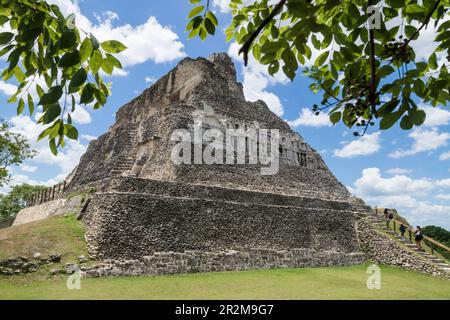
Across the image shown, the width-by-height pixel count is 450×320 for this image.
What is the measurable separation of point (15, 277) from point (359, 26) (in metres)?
9.01

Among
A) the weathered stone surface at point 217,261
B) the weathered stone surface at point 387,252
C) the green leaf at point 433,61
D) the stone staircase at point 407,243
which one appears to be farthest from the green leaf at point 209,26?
the stone staircase at point 407,243

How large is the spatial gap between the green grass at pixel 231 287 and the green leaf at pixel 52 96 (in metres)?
5.79

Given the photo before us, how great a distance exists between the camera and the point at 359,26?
2.81 m

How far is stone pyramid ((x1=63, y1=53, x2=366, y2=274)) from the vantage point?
10.3 meters

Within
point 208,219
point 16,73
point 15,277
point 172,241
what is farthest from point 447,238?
point 16,73

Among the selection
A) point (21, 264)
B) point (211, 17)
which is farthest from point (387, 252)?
point (211, 17)

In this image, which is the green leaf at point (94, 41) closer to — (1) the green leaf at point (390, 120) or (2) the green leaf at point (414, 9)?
(1) the green leaf at point (390, 120)

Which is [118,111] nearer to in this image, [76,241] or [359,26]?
[76,241]

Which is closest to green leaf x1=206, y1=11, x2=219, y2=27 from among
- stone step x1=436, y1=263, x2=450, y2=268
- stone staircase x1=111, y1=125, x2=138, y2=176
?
stone staircase x1=111, y1=125, x2=138, y2=176

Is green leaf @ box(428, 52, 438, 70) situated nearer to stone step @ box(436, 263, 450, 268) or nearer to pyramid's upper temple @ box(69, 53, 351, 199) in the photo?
pyramid's upper temple @ box(69, 53, 351, 199)

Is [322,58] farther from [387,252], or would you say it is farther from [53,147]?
[387,252]

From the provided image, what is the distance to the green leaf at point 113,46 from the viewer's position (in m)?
2.21

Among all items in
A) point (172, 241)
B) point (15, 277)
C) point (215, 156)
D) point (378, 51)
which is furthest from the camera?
point (215, 156)

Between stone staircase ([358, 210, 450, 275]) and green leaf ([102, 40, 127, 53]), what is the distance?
1454 cm
